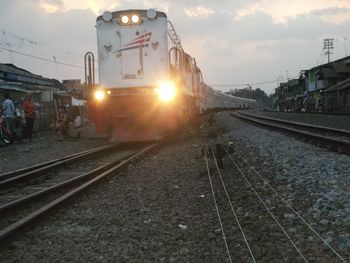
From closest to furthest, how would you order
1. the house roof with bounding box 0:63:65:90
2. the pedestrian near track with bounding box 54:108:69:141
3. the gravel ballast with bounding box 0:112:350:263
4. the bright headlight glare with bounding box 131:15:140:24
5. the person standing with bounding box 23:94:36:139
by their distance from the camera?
the gravel ballast with bounding box 0:112:350:263
the bright headlight glare with bounding box 131:15:140:24
the person standing with bounding box 23:94:36:139
the pedestrian near track with bounding box 54:108:69:141
the house roof with bounding box 0:63:65:90

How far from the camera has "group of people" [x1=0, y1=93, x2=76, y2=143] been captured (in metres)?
15.9

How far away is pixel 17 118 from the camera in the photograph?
56.1 ft

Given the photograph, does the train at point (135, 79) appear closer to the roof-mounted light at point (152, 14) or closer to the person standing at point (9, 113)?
the roof-mounted light at point (152, 14)

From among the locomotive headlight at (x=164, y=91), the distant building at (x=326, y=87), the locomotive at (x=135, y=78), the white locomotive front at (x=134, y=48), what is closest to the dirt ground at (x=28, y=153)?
the locomotive at (x=135, y=78)

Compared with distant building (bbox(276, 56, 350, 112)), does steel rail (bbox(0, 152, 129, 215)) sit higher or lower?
lower

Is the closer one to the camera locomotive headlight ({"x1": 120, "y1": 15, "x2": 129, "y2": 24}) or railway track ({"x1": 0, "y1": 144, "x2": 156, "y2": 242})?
railway track ({"x1": 0, "y1": 144, "x2": 156, "y2": 242})

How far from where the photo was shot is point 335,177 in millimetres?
6715

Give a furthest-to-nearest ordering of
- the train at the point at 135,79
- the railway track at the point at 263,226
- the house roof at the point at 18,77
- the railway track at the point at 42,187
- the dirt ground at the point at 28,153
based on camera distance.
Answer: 1. the house roof at the point at 18,77
2. the train at the point at 135,79
3. the dirt ground at the point at 28,153
4. the railway track at the point at 42,187
5. the railway track at the point at 263,226

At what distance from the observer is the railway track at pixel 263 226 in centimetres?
386

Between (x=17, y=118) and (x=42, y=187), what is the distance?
10.5 meters

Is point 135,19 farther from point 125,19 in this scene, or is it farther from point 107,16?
point 107,16

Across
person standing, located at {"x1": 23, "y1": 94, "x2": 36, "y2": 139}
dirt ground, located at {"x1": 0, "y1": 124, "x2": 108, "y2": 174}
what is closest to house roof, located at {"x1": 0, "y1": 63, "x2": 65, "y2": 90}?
person standing, located at {"x1": 23, "y1": 94, "x2": 36, "y2": 139}

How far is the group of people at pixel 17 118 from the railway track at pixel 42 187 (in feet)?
19.4

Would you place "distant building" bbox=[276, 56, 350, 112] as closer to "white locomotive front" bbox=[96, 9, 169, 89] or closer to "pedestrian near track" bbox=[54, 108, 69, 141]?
"pedestrian near track" bbox=[54, 108, 69, 141]
